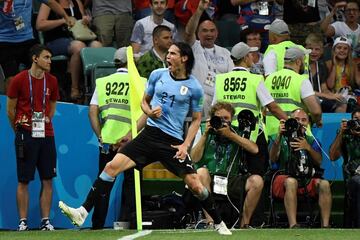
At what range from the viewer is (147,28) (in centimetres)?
1766

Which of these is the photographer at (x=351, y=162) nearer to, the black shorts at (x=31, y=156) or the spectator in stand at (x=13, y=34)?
the black shorts at (x=31, y=156)

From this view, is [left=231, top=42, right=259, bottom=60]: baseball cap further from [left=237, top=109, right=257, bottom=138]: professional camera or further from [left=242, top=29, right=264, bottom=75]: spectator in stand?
[left=242, top=29, right=264, bottom=75]: spectator in stand

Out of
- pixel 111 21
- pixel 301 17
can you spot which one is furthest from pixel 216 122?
pixel 301 17

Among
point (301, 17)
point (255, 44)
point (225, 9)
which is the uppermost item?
point (225, 9)

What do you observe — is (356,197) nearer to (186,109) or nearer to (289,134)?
(289,134)

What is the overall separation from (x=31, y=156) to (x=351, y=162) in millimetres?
3987

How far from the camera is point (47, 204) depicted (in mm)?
15258

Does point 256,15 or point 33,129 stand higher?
point 256,15

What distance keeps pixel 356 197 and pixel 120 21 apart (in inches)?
200

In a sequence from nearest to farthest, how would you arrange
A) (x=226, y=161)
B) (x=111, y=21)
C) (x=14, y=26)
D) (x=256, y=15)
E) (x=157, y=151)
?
(x=157, y=151), (x=226, y=161), (x=14, y=26), (x=111, y=21), (x=256, y=15)

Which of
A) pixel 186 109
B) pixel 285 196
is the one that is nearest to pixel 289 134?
pixel 285 196

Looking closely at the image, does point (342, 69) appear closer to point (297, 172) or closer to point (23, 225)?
point (297, 172)

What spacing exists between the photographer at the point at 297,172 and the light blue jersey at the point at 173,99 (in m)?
1.98

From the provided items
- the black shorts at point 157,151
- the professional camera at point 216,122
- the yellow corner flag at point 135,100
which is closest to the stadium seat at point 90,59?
the yellow corner flag at point 135,100
